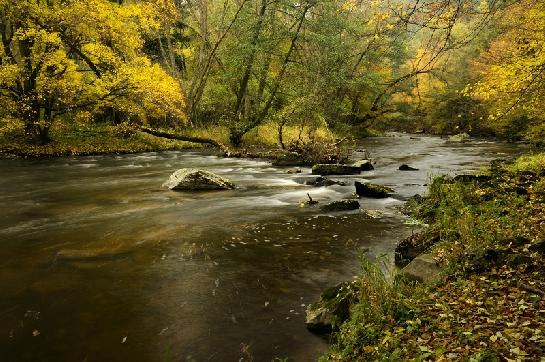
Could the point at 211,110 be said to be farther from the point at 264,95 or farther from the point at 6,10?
the point at 6,10

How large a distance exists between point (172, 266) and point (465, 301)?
15.3 feet

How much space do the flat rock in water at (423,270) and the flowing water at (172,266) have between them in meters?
1.12

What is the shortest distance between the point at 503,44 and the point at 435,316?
86.4 ft

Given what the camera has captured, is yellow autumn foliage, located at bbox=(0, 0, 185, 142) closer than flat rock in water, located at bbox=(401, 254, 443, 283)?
No

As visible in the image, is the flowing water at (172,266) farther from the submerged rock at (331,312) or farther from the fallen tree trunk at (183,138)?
the fallen tree trunk at (183,138)

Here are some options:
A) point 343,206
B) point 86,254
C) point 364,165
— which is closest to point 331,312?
point 86,254

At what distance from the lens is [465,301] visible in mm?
4785

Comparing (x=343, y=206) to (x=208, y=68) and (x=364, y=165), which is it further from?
(x=208, y=68)

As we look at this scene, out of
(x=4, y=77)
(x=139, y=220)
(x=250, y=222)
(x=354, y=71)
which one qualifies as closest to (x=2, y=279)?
(x=139, y=220)

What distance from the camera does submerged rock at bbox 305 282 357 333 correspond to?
Answer: 5.15 meters

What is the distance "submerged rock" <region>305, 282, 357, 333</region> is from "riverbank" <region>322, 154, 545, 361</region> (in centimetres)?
10

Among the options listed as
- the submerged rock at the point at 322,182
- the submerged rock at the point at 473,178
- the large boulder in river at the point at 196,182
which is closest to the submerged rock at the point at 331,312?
the submerged rock at the point at 473,178

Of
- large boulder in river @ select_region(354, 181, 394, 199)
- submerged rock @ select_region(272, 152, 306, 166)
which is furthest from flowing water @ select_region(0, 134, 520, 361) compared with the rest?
submerged rock @ select_region(272, 152, 306, 166)

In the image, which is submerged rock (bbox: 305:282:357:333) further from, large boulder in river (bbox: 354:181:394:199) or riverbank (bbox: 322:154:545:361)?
large boulder in river (bbox: 354:181:394:199)
